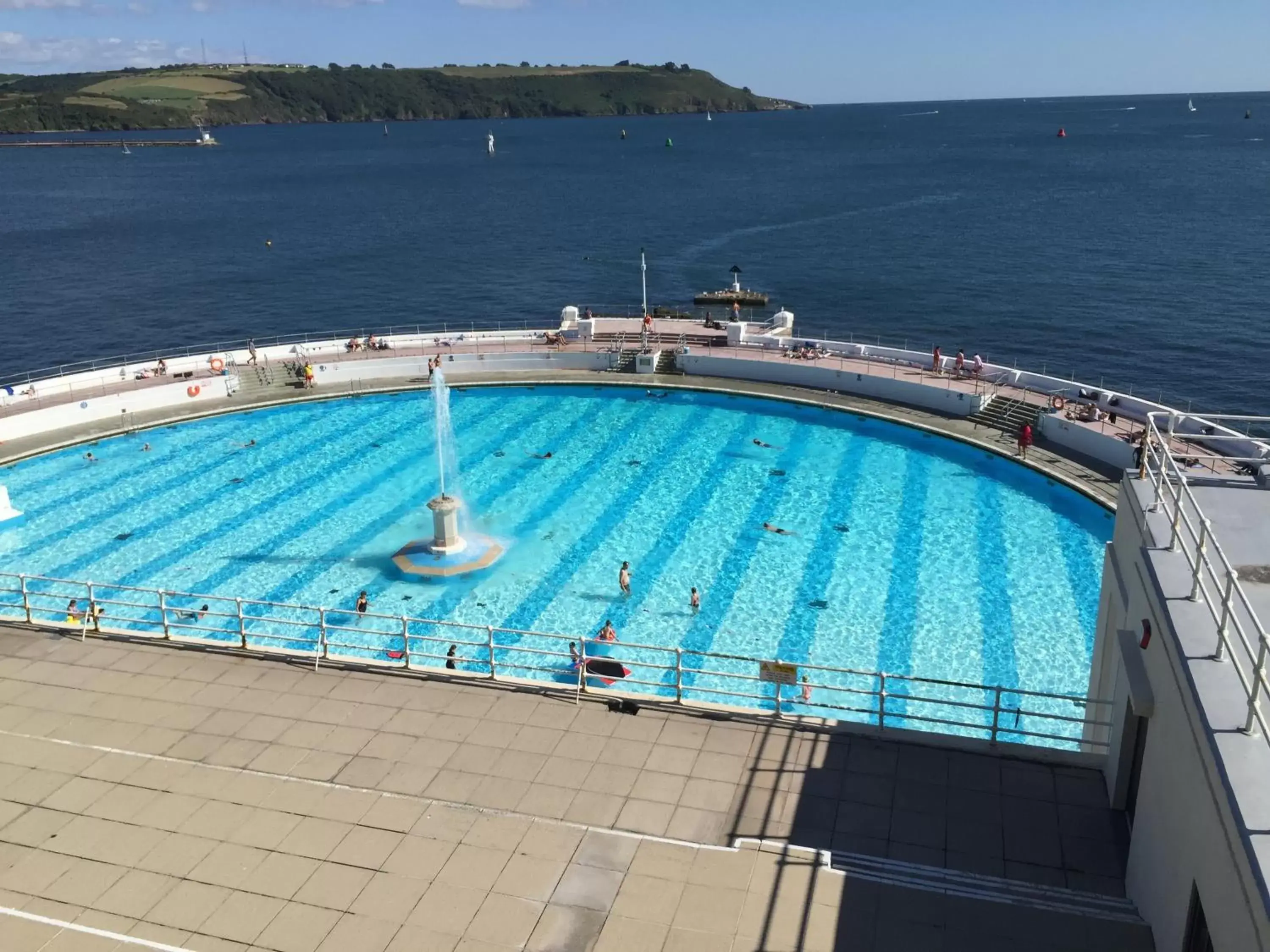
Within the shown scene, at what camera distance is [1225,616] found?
8008 millimetres

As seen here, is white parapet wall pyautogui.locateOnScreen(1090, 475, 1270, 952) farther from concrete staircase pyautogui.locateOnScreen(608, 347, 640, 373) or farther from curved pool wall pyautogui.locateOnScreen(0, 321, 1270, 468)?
concrete staircase pyautogui.locateOnScreen(608, 347, 640, 373)

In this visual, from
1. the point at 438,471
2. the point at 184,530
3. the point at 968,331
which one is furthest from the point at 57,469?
the point at 968,331

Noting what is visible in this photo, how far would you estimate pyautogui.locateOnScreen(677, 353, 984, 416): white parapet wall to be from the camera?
1334 inches

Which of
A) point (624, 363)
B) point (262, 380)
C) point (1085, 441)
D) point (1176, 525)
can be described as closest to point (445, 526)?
point (624, 363)

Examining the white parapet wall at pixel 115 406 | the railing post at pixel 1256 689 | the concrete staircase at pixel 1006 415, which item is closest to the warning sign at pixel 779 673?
the railing post at pixel 1256 689

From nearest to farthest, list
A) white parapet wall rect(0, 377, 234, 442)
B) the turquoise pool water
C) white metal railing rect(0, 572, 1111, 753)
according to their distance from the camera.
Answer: white metal railing rect(0, 572, 1111, 753) < the turquoise pool water < white parapet wall rect(0, 377, 234, 442)

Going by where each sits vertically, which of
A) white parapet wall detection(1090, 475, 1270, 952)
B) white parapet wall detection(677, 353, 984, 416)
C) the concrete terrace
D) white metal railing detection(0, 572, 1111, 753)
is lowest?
white metal railing detection(0, 572, 1111, 753)

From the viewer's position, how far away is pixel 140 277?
73.1m

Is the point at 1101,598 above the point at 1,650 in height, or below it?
above

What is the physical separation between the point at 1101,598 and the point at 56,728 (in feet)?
43.6

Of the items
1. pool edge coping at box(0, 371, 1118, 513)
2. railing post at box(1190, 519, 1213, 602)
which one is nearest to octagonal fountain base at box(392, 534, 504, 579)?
pool edge coping at box(0, 371, 1118, 513)

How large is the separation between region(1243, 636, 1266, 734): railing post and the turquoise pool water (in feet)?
39.4

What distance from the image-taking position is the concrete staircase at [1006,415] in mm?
31906

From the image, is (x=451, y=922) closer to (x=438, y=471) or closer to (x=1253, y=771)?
(x=1253, y=771)
